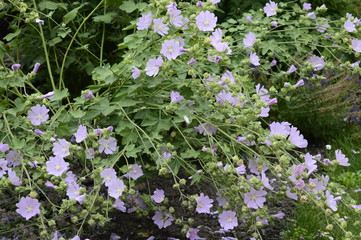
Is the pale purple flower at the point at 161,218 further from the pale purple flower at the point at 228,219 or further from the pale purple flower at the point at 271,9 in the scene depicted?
the pale purple flower at the point at 271,9

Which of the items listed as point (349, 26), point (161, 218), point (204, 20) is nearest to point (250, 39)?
point (349, 26)

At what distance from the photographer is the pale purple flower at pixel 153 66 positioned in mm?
2391

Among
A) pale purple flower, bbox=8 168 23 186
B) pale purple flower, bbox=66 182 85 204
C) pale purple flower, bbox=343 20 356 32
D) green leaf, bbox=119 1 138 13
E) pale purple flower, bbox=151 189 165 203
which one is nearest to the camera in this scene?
pale purple flower, bbox=66 182 85 204

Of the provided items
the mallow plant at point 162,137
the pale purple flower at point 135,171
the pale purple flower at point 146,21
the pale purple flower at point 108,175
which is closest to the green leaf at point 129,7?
the mallow plant at point 162,137

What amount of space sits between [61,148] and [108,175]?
218 millimetres

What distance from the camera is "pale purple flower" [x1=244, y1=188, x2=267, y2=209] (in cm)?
239

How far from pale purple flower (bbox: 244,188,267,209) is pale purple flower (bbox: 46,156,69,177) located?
2.39 feet

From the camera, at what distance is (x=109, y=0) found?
3.37 metres

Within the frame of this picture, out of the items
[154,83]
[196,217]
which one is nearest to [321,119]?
[196,217]

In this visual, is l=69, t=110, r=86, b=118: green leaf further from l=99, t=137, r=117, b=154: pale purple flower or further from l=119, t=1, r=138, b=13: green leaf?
l=119, t=1, r=138, b=13: green leaf

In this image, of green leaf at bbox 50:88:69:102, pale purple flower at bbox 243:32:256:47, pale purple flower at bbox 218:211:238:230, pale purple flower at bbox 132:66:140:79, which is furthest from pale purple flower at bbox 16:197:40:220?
pale purple flower at bbox 243:32:256:47

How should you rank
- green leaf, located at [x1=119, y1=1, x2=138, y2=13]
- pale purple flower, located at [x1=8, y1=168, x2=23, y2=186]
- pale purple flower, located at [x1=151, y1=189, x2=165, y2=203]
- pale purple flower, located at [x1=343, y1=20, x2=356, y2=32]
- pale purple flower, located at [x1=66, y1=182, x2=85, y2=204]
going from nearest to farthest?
pale purple flower, located at [x1=66, y1=182, x2=85, y2=204] → pale purple flower, located at [x1=8, y1=168, x2=23, y2=186] → pale purple flower, located at [x1=151, y1=189, x2=165, y2=203] → green leaf, located at [x1=119, y1=1, x2=138, y2=13] → pale purple flower, located at [x1=343, y1=20, x2=356, y2=32]

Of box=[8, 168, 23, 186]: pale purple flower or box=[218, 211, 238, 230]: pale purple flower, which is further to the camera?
box=[218, 211, 238, 230]: pale purple flower

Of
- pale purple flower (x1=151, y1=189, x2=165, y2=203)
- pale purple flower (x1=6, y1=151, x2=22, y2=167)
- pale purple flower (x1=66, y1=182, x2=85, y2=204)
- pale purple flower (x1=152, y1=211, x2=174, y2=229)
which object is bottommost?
pale purple flower (x1=152, y1=211, x2=174, y2=229)
